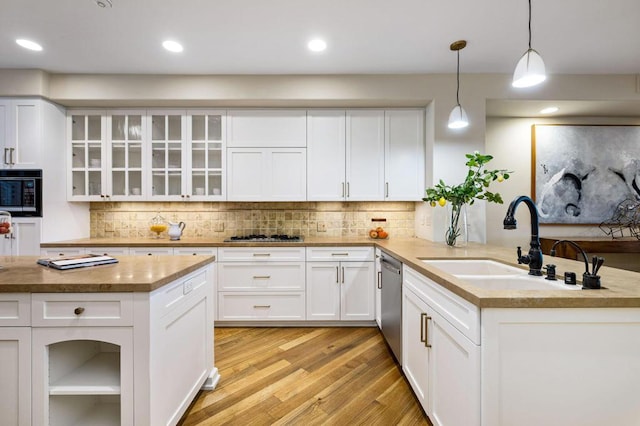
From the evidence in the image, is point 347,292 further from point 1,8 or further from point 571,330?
point 1,8

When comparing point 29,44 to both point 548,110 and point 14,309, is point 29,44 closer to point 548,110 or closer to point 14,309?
point 14,309

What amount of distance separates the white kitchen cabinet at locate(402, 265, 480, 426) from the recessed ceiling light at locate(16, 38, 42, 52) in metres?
3.53

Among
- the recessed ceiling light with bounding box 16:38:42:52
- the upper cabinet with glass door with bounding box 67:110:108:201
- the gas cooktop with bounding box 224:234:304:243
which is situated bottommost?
the gas cooktop with bounding box 224:234:304:243

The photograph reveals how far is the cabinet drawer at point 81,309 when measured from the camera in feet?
4.20

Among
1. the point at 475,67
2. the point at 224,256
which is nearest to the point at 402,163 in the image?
the point at 475,67

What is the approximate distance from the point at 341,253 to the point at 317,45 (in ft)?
6.33

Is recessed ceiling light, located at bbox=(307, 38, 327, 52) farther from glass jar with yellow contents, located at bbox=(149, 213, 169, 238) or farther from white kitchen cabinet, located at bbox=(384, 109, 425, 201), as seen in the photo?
glass jar with yellow contents, located at bbox=(149, 213, 169, 238)

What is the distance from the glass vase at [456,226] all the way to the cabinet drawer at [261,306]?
61.9 inches

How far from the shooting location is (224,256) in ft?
9.70

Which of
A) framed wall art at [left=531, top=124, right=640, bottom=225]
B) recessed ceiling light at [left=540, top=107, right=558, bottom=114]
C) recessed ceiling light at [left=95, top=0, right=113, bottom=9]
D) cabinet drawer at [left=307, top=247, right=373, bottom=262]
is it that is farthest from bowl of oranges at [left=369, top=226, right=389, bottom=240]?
recessed ceiling light at [left=95, top=0, right=113, bottom=9]

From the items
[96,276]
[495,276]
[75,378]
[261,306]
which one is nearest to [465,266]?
[495,276]

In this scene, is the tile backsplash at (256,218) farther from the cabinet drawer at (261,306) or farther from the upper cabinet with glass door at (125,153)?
the cabinet drawer at (261,306)

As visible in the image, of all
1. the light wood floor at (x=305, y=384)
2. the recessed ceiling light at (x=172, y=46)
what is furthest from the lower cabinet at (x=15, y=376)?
the recessed ceiling light at (x=172, y=46)

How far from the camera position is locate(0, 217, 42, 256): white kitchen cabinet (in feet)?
9.33
